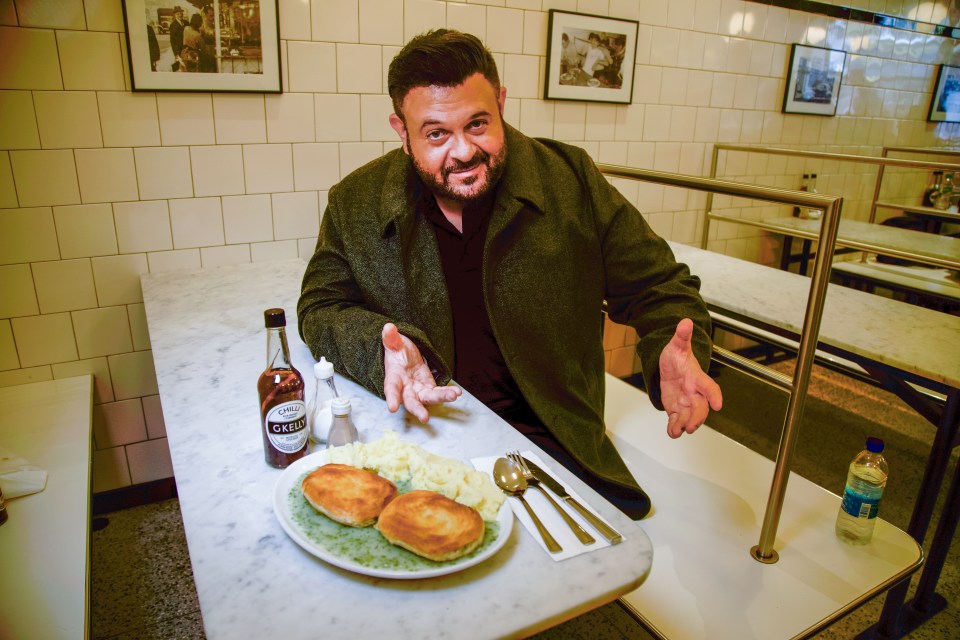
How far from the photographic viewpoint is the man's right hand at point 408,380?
1.12 metres

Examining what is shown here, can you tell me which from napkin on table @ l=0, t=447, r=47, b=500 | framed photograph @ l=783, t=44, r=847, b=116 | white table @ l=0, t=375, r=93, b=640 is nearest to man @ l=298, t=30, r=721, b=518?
white table @ l=0, t=375, r=93, b=640

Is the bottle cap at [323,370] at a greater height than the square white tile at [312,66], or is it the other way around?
the square white tile at [312,66]

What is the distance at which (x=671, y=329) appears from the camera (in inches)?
55.5

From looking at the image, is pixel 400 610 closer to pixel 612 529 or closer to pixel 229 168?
pixel 612 529

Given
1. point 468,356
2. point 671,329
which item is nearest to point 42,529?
point 468,356

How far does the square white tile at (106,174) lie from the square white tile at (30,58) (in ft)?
0.71

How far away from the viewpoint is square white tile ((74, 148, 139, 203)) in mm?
2023

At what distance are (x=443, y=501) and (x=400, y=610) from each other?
14 cm

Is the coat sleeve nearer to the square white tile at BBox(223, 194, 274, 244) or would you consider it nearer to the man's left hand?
the man's left hand

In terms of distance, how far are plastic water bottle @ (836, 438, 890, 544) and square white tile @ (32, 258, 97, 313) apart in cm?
230

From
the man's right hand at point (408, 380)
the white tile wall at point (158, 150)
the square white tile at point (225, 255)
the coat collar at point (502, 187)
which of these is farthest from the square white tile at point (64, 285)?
the man's right hand at point (408, 380)

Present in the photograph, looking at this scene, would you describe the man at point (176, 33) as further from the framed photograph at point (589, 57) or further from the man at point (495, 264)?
the framed photograph at point (589, 57)

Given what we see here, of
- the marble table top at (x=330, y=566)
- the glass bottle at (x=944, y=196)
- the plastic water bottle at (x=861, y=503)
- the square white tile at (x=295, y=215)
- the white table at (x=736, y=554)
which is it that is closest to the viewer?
the marble table top at (x=330, y=566)

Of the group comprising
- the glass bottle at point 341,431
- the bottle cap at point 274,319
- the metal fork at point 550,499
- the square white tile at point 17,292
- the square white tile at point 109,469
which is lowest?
the square white tile at point 109,469
